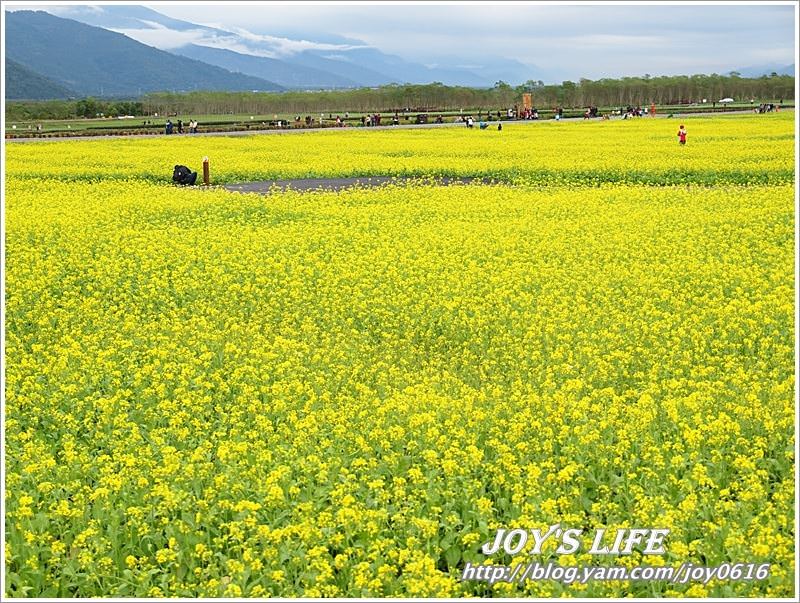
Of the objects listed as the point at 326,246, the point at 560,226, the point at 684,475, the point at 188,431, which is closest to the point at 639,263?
the point at 560,226

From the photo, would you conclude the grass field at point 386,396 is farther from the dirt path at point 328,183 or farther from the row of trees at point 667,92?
the row of trees at point 667,92

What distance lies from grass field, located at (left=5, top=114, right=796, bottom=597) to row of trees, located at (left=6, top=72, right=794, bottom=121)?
8689cm

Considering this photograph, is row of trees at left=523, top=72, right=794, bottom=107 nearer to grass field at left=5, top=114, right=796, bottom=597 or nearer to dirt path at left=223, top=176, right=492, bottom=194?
dirt path at left=223, top=176, right=492, bottom=194

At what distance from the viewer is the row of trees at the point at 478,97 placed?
105062 millimetres

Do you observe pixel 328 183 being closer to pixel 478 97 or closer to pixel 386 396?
pixel 386 396

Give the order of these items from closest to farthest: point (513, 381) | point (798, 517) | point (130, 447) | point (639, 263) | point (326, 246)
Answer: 1. point (798, 517)
2. point (130, 447)
3. point (513, 381)
4. point (639, 263)
5. point (326, 246)

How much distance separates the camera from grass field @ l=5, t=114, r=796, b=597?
645cm

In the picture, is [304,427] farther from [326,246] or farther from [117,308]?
[326,246]

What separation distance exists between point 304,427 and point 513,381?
2.51 metres

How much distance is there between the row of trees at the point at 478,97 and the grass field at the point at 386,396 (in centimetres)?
8689

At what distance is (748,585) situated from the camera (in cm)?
586

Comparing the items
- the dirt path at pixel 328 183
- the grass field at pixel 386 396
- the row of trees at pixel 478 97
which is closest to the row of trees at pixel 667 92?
the row of trees at pixel 478 97

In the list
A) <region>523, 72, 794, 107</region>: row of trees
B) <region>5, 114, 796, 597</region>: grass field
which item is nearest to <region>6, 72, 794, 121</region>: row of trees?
<region>523, 72, 794, 107</region>: row of trees

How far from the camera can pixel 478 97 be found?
382ft
